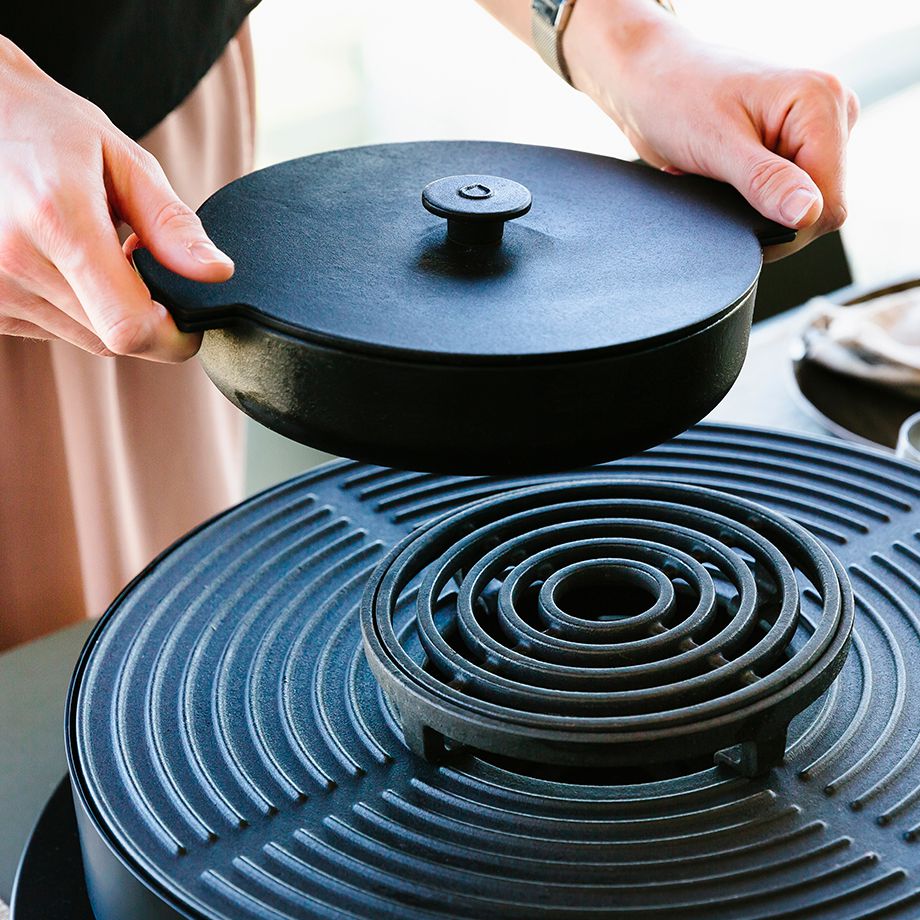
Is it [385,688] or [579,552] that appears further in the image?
[579,552]

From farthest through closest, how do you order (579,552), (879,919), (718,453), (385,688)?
(718,453) < (579,552) < (385,688) < (879,919)

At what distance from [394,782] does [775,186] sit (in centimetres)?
39

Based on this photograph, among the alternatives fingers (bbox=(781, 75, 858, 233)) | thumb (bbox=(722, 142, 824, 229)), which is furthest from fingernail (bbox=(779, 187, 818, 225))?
fingers (bbox=(781, 75, 858, 233))

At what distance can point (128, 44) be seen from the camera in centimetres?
99

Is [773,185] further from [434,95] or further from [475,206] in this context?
[434,95]

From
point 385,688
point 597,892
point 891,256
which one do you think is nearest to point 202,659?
point 385,688

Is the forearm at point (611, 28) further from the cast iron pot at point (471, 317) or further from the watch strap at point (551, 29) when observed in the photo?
the cast iron pot at point (471, 317)

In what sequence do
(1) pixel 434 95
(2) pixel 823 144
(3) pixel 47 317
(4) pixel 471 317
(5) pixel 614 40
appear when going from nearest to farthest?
(4) pixel 471 317
(3) pixel 47 317
(2) pixel 823 144
(5) pixel 614 40
(1) pixel 434 95

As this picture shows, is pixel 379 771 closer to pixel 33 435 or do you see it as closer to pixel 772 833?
pixel 772 833

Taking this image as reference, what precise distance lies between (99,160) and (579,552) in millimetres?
346

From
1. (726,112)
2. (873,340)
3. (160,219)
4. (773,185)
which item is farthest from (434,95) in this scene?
(160,219)

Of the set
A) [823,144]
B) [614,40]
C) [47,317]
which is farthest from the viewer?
[614,40]

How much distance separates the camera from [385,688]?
0.62 metres

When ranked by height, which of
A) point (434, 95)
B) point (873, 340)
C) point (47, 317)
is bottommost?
point (434, 95)
